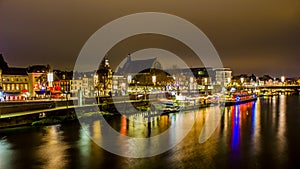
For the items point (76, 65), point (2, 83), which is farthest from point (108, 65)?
point (2, 83)

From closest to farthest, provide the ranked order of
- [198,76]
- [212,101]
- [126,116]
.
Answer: [126,116] < [212,101] < [198,76]

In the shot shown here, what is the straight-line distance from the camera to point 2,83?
2151 inches

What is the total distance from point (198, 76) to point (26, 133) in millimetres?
97958

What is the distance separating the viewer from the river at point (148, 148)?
58.2 ft

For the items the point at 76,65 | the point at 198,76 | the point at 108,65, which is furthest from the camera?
the point at 198,76

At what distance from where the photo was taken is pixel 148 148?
21609 millimetres

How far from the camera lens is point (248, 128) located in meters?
31.2

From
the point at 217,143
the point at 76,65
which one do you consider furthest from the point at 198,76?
the point at 217,143

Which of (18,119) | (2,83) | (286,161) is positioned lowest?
(286,161)

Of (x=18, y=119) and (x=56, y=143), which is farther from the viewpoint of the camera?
(x=18, y=119)

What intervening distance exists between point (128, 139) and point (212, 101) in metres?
38.7

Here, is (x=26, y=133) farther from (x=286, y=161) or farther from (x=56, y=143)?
(x=286, y=161)

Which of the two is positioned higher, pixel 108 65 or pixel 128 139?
pixel 108 65

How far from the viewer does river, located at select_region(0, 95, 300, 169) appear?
58.2 feet
